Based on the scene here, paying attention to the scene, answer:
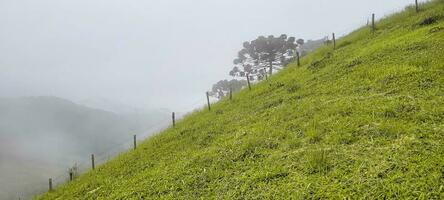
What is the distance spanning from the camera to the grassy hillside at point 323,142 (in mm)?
10016

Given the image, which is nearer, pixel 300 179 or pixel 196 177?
pixel 300 179

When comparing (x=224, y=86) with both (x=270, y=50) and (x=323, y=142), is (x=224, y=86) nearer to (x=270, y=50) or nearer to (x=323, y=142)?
(x=270, y=50)

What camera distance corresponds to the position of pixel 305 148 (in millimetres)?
13070

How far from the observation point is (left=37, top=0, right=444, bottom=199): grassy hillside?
32.9 feet

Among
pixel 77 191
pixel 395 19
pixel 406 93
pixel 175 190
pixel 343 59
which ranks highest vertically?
pixel 395 19

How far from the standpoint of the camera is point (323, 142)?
1316cm

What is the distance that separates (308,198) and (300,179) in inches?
48.4

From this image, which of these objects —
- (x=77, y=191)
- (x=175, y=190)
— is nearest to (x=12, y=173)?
(x=77, y=191)

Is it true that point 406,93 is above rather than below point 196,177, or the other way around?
above

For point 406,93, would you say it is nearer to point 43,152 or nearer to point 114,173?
point 114,173

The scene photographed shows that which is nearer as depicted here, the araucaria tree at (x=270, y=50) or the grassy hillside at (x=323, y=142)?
the grassy hillside at (x=323, y=142)

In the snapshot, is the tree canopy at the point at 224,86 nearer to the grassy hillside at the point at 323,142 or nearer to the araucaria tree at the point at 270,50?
the araucaria tree at the point at 270,50

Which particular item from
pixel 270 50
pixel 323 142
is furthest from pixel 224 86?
pixel 323 142

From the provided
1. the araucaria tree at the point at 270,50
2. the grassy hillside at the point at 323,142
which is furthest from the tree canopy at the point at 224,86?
the grassy hillside at the point at 323,142
